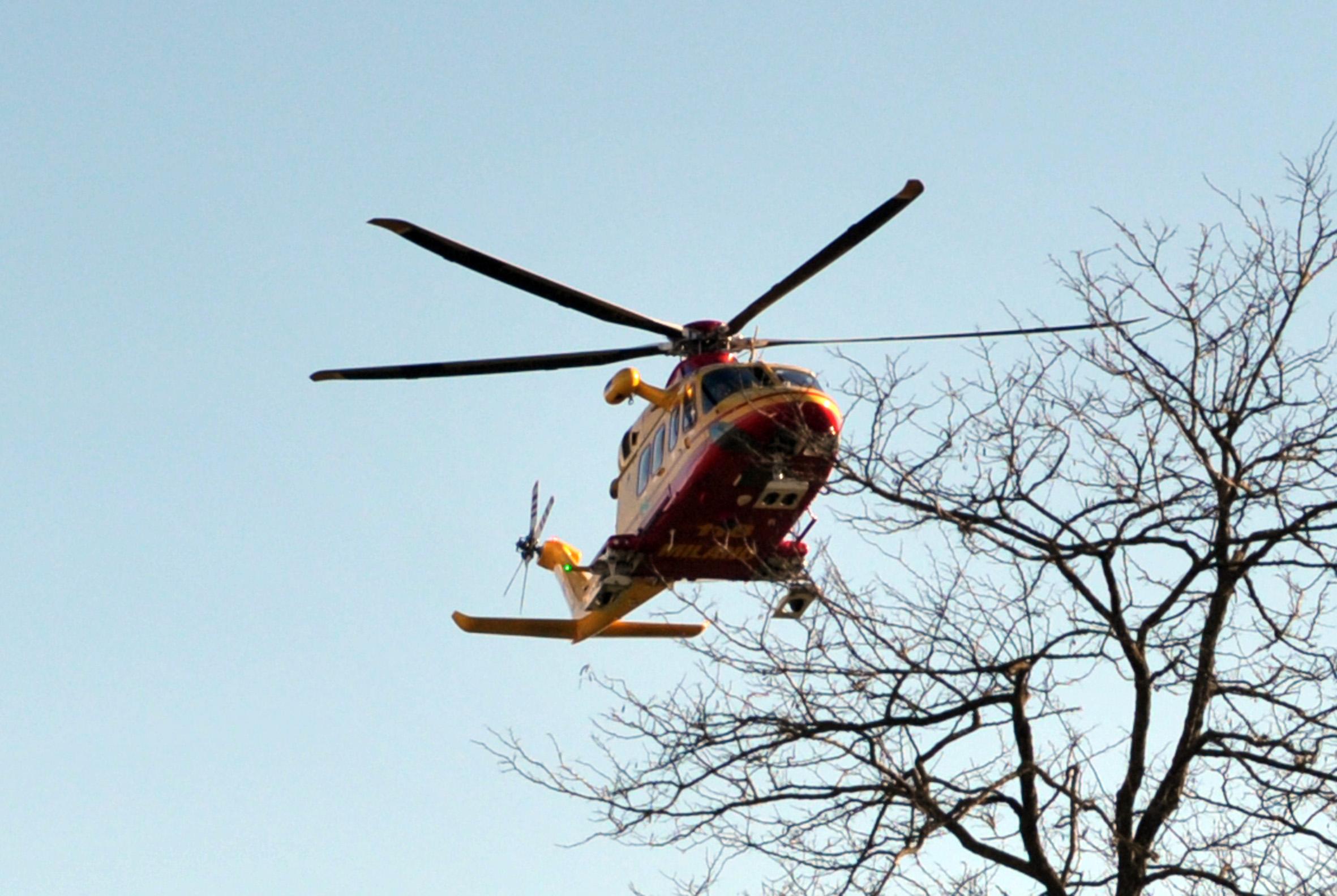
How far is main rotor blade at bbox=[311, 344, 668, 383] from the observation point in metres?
15.3

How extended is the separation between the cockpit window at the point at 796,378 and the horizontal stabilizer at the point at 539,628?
11.4 feet

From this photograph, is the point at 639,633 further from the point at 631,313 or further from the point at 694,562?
the point at 631,313

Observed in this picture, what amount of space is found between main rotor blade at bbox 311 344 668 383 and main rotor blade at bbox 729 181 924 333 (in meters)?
1.38

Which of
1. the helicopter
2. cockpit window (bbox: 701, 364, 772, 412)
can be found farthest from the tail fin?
cockpit window (bbox: 701, 364, 772, 412)

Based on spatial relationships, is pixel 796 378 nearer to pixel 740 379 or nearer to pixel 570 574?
pixel 740 379

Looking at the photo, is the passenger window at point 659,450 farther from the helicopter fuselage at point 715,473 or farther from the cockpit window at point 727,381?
the cockpit window at point 727,381

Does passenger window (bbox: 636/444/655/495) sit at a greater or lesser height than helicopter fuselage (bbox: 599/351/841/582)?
greater

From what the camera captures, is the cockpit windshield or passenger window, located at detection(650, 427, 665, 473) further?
passenger window, located at detection(650, 427, 665, 473)

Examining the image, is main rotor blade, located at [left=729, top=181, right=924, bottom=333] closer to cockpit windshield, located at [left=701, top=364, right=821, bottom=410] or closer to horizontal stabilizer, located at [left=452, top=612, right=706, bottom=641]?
cockpit windshield, located at [left=701, top=364, right=821, bottom=410]

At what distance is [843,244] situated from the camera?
1423cm

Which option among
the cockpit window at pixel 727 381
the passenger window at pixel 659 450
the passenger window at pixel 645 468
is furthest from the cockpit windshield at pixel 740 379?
the passenger window at pixel 645 468

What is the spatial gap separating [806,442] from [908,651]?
116 centimetres

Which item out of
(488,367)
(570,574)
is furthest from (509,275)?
(570,574)

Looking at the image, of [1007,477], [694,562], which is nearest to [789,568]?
[1007,477]
